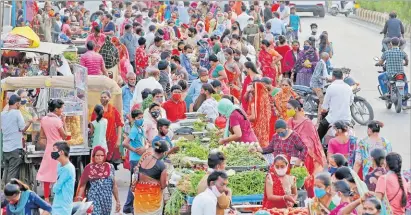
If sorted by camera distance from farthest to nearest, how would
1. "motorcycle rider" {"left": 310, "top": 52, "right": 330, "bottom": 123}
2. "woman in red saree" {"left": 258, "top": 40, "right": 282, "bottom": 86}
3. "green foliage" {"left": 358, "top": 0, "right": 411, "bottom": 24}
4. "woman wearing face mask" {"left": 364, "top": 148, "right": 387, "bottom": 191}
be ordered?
1. "green foliage" {"left": 358, "top": 0, "right": 411, "bottom": 24}
2. "woman in red saree" {"left": 258, "top": 40, "right": 282, "bottom": 86}
3. "motorcycle rider" {"left": 310, "top": 52, "right": 330, "bottom": 123}
4. "woman wearing face mask" {"left": 364, "top": 148, "right": 387, "bottom": 191}

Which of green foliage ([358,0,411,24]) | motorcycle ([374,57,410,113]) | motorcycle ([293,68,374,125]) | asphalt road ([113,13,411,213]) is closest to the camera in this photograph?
asphalt road ([113,13,411,213])

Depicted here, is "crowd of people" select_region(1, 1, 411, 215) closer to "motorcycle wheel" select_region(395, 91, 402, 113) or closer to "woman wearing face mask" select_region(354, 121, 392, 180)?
"woman wearing face mask" select_region(354, 121, 392, 180)

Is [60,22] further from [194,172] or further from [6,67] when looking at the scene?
[194,172]

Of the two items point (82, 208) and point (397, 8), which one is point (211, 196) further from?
point (397, 8)

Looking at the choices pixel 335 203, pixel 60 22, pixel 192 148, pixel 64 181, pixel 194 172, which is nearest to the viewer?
pixel 335 203

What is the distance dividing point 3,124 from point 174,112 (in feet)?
8.62

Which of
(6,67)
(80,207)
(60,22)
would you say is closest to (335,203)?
(80,207)

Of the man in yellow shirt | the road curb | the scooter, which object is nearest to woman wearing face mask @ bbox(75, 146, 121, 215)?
the man in yellow shirt

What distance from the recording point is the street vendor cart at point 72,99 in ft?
54.2

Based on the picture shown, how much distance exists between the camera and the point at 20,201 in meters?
12.6

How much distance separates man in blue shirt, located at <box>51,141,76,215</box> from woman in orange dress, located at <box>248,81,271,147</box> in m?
4.46

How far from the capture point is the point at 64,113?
1670cm

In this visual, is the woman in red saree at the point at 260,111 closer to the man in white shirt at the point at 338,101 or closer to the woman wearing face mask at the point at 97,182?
the man in white shirt at the point at 338,101

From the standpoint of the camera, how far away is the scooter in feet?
191
